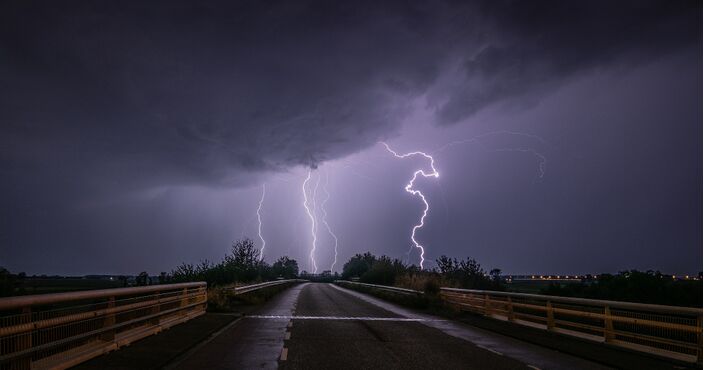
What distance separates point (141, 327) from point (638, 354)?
11265 millimetres

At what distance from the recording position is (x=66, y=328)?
25.7 ft

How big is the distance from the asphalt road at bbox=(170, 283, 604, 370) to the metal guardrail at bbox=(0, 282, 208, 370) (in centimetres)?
152

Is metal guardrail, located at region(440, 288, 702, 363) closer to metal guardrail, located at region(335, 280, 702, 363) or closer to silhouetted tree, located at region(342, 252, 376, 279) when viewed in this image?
metal guardrail, located at region(335, 280, 702, 363)

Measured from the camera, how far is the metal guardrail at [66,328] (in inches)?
251

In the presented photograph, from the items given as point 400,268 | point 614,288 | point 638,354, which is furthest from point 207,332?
point 400,268

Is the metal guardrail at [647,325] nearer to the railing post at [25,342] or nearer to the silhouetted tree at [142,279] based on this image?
the railing post at [25,342]

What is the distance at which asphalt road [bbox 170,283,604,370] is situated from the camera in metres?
9.09

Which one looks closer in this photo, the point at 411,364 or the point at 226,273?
the point at 411,364

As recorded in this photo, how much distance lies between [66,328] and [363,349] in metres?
5.80

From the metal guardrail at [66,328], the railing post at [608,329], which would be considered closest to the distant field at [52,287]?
the metal guardrail at [66,328]

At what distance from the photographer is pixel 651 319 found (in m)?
11.0

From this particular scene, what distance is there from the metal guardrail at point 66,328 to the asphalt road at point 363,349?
152 cm

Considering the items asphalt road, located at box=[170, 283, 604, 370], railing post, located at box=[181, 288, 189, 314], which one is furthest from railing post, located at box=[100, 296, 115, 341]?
railing post, located at box=[181, 288, 189, 314]

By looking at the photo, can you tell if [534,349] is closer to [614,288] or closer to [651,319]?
[651,319]
